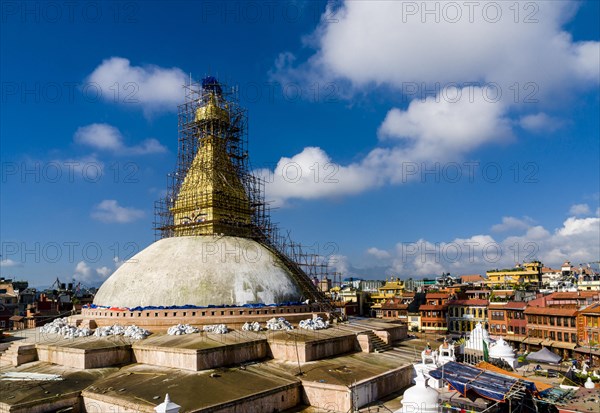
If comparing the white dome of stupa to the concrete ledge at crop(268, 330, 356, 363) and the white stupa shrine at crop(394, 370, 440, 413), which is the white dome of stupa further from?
the white stupa shrine at crop(394, 370, 440, 413)

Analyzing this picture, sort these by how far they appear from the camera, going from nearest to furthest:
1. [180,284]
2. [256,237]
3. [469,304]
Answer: [180,284], [256,237], [469,304]

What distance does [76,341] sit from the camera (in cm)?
2539

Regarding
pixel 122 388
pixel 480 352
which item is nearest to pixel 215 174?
pixel 122 388

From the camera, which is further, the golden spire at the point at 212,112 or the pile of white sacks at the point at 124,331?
the golden spire at the point at 212,112

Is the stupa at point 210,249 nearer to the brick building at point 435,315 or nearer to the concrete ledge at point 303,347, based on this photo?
the concrete ledge at point 303,347

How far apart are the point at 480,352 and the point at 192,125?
29210 millimetres

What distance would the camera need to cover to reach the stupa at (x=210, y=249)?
28.5 metres

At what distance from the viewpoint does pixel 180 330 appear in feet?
85.0

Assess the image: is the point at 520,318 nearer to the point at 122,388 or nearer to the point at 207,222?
the point at 207,222

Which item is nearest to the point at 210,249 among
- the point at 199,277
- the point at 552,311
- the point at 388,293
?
the point at 199,277

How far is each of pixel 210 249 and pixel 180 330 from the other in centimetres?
690

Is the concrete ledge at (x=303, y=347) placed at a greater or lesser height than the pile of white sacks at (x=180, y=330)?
lesser

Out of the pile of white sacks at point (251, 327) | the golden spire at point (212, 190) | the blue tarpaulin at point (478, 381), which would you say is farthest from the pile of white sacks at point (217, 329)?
the blue tarpaulin at point (478, 381)

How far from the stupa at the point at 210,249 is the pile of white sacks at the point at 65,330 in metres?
1.51
